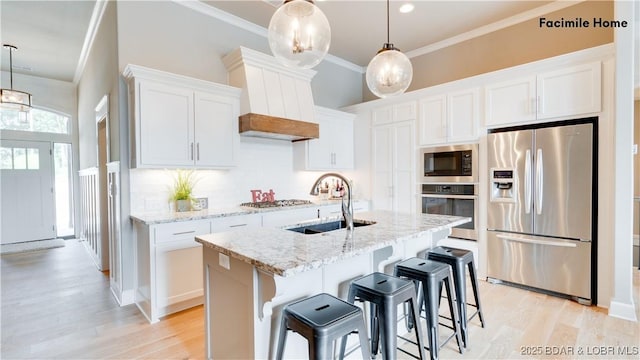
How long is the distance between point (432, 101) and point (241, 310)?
11.6ft

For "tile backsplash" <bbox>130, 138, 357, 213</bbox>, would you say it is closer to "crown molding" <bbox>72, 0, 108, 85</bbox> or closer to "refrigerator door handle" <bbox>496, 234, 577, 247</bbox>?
"crown molding" <bbox>72, 0, 108, 85</bbox>

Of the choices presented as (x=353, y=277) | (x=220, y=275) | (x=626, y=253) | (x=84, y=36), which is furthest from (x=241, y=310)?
(x=84, y=36)

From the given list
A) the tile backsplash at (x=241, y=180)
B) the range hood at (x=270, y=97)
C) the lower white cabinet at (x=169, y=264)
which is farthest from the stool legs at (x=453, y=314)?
the tile backsplash at (x=241, y=180)

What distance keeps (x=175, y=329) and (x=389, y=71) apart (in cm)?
276

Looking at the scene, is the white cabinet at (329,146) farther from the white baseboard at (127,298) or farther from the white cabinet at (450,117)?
the white baseboard at (127,298)

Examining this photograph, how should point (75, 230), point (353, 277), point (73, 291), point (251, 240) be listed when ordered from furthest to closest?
point (75, 230)
point (73, 291)
point (353, 277)
point (251, 240)

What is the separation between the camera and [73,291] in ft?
11.1

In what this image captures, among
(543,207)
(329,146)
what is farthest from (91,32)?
(543,207)

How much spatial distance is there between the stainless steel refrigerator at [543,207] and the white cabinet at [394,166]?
105 cm

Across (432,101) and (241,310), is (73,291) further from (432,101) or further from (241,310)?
(432,101)

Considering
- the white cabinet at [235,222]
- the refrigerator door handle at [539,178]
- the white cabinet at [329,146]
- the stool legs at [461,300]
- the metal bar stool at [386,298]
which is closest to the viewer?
the metal bar stool at [386,298]

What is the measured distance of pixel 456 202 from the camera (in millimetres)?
3814

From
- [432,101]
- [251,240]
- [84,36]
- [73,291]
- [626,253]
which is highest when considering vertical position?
[84,36]

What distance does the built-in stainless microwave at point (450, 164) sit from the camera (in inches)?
144
